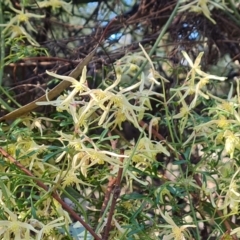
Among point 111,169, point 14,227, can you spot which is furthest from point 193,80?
point 14,227

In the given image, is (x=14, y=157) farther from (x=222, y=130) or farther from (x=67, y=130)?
(x=222, y=130)

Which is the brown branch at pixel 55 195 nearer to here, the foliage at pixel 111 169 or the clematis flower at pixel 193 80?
the foliage at pixel 111 169

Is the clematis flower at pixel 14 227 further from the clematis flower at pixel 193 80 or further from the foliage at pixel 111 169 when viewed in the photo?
the clematis flower at pixel 193 80

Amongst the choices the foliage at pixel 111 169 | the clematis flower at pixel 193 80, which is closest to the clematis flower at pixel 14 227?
the foliage at pixel 111 169

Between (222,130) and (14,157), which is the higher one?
(14,157)

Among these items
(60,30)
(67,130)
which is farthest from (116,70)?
(60,30)

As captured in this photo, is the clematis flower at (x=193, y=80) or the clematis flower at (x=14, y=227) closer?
Answer: the clematis flower at (x=14, y=227)

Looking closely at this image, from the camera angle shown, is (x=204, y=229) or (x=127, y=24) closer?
(x=204, y=229)

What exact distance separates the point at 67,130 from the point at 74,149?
0.13 metres

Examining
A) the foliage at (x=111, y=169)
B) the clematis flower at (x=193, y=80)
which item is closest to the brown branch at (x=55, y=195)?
the foliage at (x=111, y=169)

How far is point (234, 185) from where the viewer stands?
65 cm

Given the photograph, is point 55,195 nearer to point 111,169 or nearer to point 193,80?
point 111,169

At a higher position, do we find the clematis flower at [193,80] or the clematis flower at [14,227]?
the clematis flower at [193,80]

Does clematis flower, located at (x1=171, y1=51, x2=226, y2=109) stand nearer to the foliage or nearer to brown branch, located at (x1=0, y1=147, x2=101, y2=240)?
the foliage
